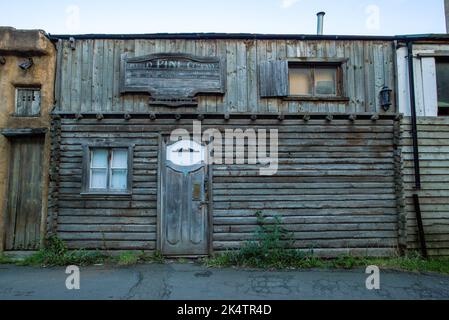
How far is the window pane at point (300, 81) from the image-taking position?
25.8 feet

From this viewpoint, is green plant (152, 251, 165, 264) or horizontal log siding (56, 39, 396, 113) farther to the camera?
horizontal log siding (56, 39, 396, 113)

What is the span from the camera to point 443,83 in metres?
7.95

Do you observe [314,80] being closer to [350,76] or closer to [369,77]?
[350,76]

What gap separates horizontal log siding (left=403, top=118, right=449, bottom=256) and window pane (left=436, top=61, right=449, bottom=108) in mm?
508

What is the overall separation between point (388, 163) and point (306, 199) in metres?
2.23

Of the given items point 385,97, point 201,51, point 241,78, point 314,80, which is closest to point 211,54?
point 201,51

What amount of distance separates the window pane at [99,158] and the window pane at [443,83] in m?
8.48

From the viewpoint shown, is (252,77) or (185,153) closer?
(185,153)

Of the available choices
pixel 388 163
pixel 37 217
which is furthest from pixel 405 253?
pixel 37 217

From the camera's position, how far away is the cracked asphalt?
5.02 meters

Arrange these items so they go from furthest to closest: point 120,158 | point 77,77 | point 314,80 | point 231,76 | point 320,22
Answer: point 320,22 < point 314,80 < point 231,76 < point 77,77 < point 120,158

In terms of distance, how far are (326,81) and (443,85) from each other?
9.91 feet

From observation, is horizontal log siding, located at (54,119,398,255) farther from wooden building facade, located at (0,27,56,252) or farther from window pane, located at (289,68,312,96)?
window pane, located at (289,68,312,96)

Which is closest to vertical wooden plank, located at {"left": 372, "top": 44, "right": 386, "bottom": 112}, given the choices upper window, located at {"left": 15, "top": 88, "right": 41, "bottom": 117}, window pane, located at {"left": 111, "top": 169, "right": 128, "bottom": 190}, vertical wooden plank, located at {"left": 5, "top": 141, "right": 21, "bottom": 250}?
window pane, located at {"left": 111, "top": 169, "right": 128, "bottom": 190}
